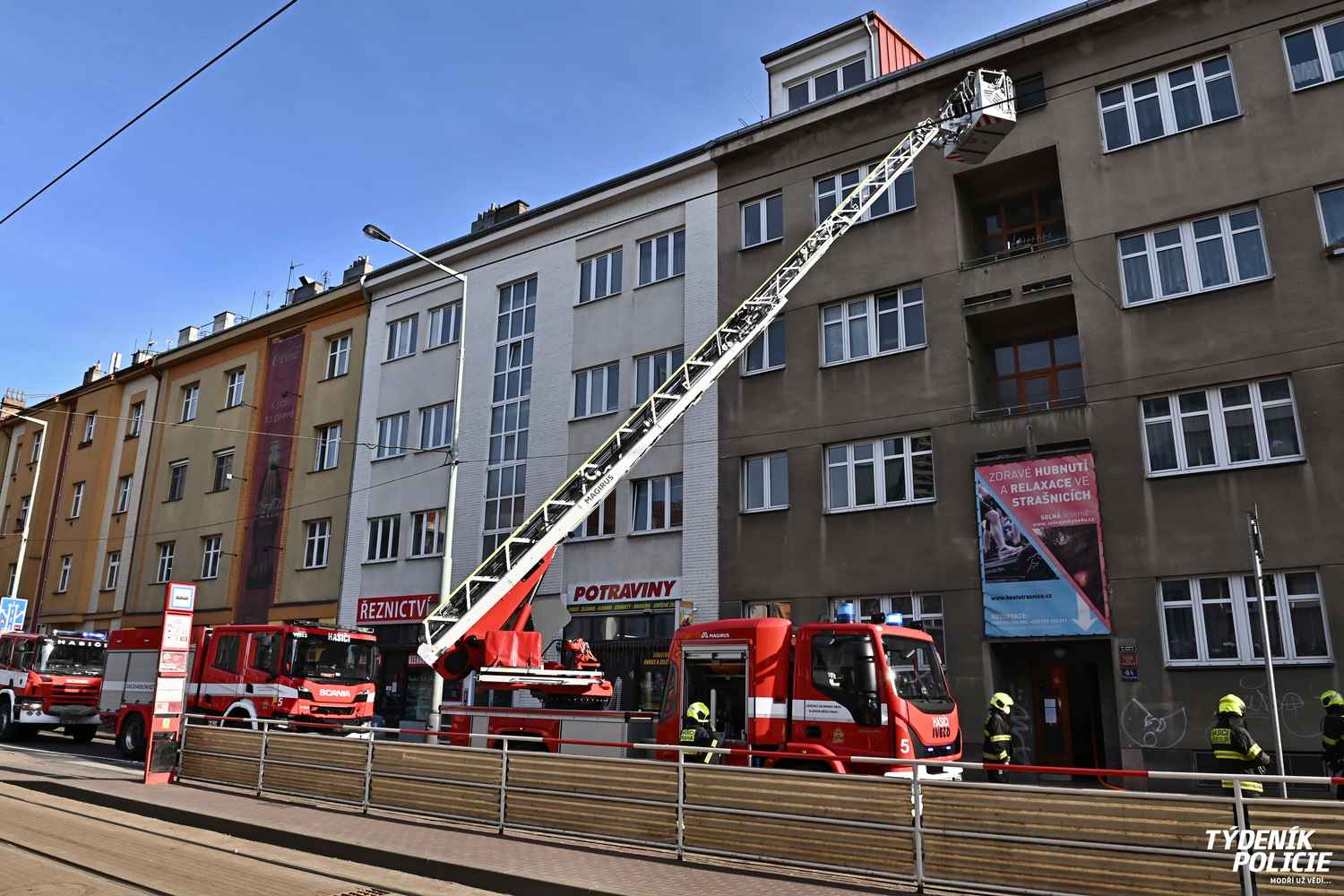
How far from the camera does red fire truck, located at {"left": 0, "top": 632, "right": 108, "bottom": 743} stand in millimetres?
21844

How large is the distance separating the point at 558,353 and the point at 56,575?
29.1m

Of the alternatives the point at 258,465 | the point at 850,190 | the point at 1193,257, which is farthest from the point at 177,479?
the point at 1193,257

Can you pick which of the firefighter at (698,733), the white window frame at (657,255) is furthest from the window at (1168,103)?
the firefighter at (698,733)

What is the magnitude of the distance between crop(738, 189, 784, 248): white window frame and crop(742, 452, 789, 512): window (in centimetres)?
526

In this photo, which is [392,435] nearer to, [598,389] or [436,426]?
[436,426]

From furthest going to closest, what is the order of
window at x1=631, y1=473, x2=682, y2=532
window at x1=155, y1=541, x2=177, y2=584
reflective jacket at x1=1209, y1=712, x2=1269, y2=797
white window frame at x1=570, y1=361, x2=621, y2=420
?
window at x1=155, y1=541, x2=177, y2=584, white window frame at x1=570, y1=361, x2=621, y2=420, window at x1=631, y1=473, x2=682, y2=532, reflective jacket at x1=1209, y1=712, x2=1269, y2=797

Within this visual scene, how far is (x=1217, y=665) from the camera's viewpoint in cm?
1519

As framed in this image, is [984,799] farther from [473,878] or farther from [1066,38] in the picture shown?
[1066,38]

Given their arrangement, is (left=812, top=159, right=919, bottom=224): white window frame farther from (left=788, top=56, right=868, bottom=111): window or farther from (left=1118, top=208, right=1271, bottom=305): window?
(left=1118, top=208, right=1271, bottom=305): window

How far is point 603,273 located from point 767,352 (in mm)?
6218

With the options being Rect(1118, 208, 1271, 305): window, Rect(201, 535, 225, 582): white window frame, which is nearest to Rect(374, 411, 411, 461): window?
Rect(201, 535, 225, 582): white window frame

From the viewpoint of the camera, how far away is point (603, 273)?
25.8 metres

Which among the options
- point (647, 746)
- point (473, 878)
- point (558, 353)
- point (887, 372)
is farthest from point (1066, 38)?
point (473, 878)

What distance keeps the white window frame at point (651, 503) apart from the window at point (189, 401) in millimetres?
22694
